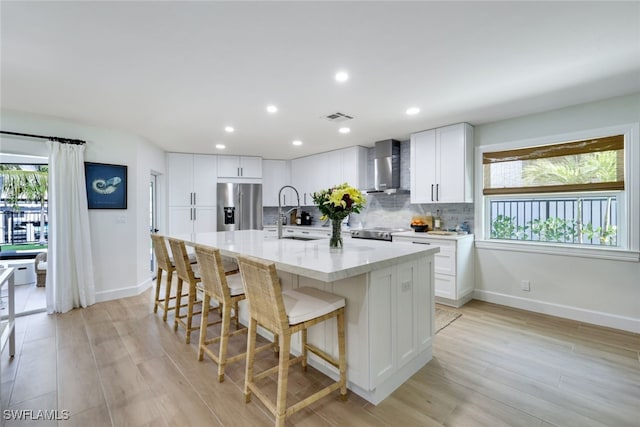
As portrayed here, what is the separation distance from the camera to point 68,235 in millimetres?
3588

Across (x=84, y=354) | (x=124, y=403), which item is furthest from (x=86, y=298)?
(x=124, y=403)

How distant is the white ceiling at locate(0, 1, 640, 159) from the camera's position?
5.44ft

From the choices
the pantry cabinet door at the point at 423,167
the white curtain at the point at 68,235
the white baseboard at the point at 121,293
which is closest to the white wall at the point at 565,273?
the pantry cabinet door at the point at 423,167

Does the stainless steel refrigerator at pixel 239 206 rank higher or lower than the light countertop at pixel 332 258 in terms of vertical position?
higher

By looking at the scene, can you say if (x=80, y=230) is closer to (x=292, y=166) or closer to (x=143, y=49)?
(x=143, y=49)

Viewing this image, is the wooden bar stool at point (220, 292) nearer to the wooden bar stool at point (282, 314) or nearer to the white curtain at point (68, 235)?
the wooden bar stool at point (282, 314)

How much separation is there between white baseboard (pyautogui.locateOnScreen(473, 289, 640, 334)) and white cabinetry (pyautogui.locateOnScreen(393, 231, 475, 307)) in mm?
283

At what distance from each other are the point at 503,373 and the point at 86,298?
4.72 m

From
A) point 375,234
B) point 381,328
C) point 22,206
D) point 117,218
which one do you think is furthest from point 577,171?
point 22,206

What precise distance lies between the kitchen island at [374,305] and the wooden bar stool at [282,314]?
0.35 feet

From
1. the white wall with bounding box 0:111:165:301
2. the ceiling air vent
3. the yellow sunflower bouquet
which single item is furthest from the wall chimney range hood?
the white wall with bounding box 0:111:165:301

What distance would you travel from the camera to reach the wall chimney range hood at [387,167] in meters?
4.61

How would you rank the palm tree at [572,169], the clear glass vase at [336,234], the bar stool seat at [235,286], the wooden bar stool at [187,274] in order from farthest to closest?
the palm tree at [572,169], the wooden bar stool at [187,274], the clear glass vase at [336,234], the bar stool seat at [235,286]

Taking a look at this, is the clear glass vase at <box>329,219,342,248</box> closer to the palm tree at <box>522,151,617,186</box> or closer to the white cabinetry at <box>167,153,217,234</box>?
the palm tree at <box>522,151,617,186</box>
